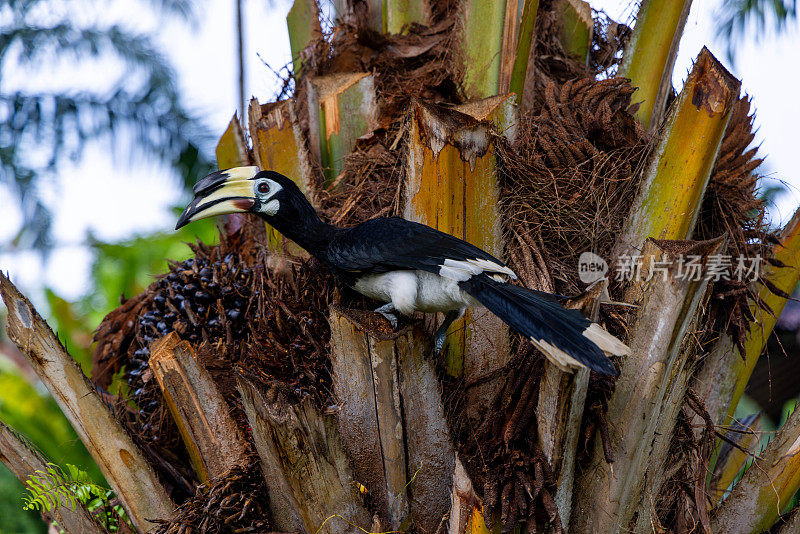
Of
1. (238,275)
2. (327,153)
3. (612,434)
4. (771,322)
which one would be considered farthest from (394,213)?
(771,322)

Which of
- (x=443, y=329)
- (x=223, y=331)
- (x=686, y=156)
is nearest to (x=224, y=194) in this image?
(x=223, y=331)

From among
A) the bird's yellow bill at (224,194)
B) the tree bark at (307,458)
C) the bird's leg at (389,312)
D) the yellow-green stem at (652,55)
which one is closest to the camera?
the tree bark at (307,458)

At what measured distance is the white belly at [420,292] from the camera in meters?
1.95

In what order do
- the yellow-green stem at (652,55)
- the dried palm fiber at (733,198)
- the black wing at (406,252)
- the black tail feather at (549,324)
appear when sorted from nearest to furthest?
the black tail feather at (549,324) → the black wing at (406,252) → the dried palm fiber at (733,198) → the yellow-green stem at (652,55)

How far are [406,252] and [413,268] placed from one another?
6cm

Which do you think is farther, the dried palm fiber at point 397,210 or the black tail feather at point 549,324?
the dried palm fiber at point 397,210

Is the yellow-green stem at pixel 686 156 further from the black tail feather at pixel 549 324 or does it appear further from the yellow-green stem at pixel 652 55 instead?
the black tail feather at pixel 549 324

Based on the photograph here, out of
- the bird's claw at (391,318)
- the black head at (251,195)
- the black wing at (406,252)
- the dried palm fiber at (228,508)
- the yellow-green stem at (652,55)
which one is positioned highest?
the yellow-green stem at (652,55)

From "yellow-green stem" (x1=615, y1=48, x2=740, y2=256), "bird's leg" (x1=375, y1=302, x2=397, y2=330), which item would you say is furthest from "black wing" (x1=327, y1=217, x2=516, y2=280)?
"yellow-green stem" (x1=615, y1=48, x2=740, y2=256)

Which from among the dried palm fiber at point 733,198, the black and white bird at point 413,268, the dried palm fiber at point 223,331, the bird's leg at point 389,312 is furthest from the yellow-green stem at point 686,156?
the dried palm fiber at point 223,331

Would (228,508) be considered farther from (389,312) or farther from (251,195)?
(251,195)

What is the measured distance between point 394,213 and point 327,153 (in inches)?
16.9

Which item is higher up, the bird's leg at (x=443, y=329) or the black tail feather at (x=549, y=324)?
the black tail feather at (x=549, y=324)

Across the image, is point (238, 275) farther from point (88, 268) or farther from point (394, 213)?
point (88, 268)
